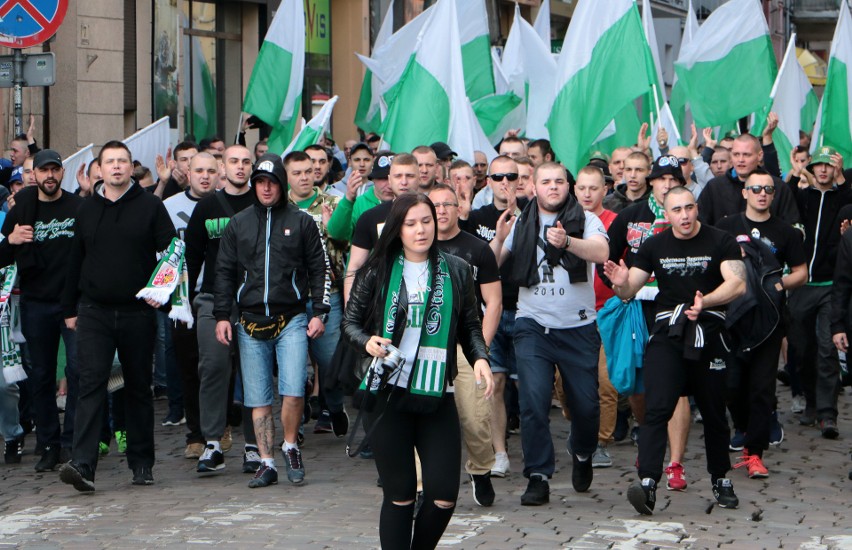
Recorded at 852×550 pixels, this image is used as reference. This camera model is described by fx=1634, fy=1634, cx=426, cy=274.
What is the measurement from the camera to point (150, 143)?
46.1ft

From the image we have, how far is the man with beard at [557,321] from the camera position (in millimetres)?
9234

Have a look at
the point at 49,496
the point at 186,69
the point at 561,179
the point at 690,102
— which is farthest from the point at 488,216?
the point at 186,69

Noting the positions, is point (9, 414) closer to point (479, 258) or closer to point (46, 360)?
point (46, 360)

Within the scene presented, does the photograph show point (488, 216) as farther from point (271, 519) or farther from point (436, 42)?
point (436, 42)

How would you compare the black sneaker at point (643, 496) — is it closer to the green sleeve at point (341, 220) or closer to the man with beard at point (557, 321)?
the man with beard at point (557, 321)

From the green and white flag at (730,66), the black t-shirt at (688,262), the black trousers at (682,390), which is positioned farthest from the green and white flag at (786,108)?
the black trousers at (682,390)

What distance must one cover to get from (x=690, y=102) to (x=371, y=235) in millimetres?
10930

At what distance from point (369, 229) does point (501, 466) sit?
5.52 feet

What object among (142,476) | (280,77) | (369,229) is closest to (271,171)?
(369,229)

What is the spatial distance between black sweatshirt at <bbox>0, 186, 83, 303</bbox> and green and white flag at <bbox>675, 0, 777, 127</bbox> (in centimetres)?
985

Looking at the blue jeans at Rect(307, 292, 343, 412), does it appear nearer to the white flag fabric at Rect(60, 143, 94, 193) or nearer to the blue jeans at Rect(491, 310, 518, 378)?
the blue jeans at Rect(491, 310, 518, 378)

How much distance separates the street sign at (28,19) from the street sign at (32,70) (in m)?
0.19

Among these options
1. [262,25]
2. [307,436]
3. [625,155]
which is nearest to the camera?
[307,436]

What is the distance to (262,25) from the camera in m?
25.0
